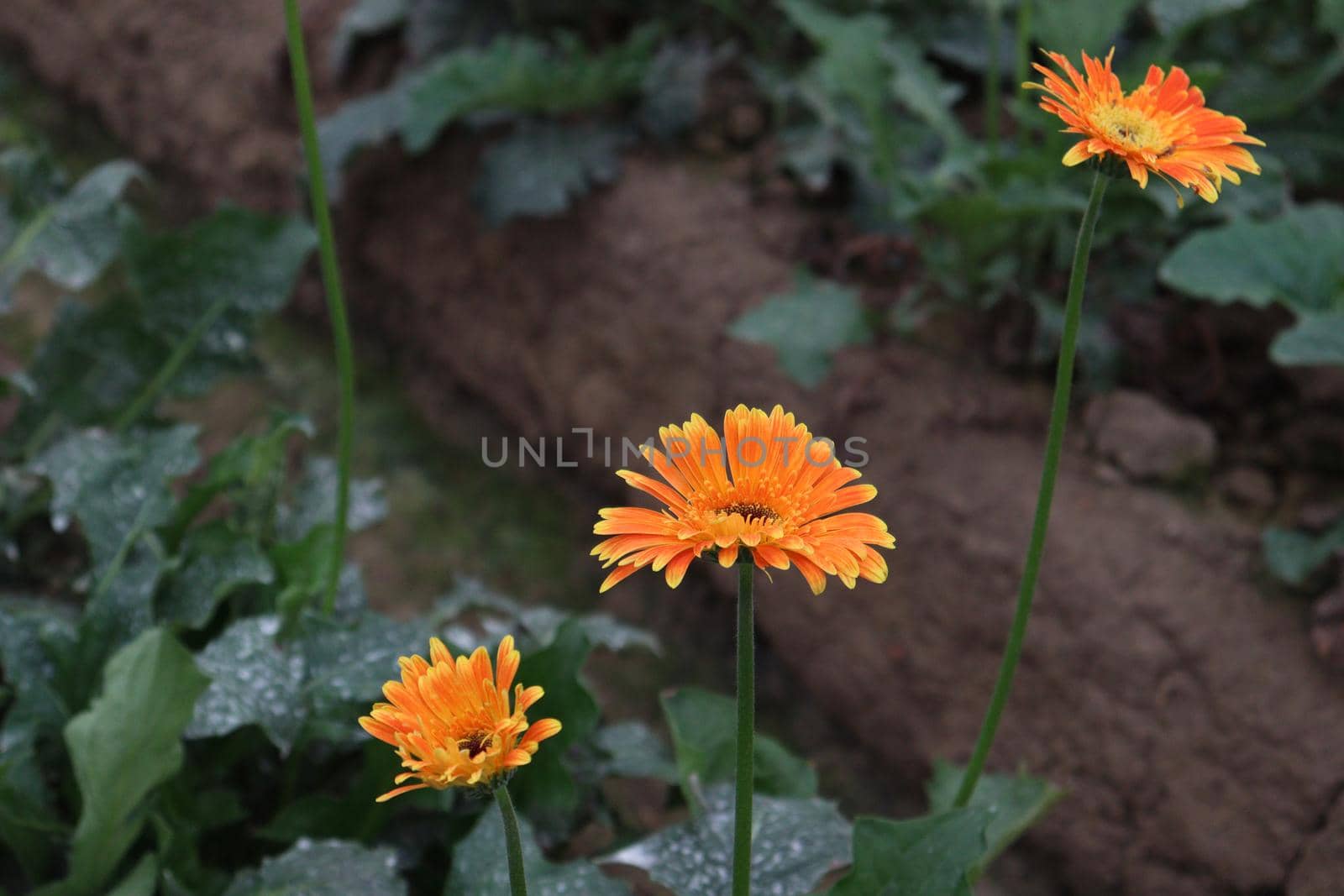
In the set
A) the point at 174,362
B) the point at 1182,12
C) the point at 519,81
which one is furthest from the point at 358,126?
the point at 1182,12

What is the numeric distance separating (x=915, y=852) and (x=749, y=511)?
0.47m

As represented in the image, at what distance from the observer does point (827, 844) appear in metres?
1.34

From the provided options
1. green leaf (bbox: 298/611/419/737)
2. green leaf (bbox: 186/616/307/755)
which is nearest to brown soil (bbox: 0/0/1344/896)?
green leaf (bbox: 298/611/419/737)

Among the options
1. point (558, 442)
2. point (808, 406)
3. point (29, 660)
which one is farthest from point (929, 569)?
point (29, 660)

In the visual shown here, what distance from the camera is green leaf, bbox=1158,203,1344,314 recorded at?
1.81 meters

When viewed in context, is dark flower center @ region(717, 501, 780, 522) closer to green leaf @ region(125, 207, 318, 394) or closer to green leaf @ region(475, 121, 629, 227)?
green leaf @ region(125, 207, 318, 394)

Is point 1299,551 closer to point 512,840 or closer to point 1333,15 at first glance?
point 1333,15

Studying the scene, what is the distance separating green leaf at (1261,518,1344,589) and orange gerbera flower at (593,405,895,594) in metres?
1.17

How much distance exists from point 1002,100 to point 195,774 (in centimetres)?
202

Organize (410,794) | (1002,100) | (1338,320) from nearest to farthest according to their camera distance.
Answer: (410,794), (1338,320), (1002,100)

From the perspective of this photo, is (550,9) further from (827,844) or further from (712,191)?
(827,844)

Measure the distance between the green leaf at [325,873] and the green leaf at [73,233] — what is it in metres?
1.11

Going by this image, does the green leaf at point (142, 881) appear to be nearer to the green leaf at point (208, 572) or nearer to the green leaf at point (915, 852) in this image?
the green leaf at point (208, 572)

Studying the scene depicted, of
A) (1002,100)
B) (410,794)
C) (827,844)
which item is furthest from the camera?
(1002,100)
